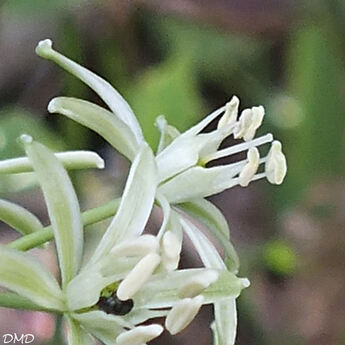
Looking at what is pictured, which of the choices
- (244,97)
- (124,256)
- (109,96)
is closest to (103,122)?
(109,96)

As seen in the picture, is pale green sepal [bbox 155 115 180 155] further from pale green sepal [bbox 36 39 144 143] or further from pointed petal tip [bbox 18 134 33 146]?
pointed petal tip [bbox 18 134 33 146]

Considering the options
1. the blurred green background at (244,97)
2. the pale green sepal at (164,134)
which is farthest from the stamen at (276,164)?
the blurred green background at (244,97)

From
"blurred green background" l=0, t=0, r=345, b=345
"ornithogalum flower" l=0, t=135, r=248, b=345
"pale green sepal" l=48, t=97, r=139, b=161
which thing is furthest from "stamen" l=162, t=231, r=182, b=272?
"blurred green background" l=0, t=0, r=345, b=345

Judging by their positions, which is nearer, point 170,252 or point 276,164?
point 170,252

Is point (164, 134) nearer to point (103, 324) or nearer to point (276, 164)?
point (276, 164)

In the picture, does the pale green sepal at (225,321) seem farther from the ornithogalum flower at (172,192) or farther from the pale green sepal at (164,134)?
the pale green sepal at (164,134)

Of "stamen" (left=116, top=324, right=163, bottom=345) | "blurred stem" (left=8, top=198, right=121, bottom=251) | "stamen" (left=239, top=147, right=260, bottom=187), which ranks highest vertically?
"stamen" (left=239, top=147, right=260, bottom=187)
